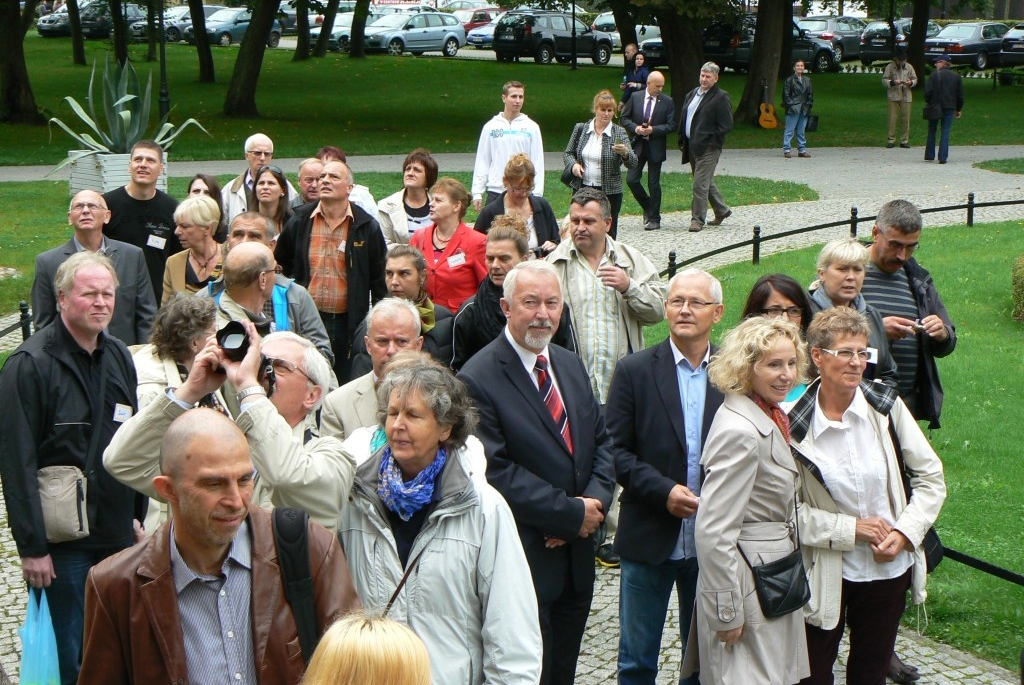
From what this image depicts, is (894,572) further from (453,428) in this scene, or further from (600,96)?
(600,96)

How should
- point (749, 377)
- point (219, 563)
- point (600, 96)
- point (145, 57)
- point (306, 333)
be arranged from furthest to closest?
1. point (145, 57)
2. point (600, 96)
3. point (306, 333)
4. point (749, 377)
5. point (219, 563)

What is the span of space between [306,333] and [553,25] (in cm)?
4802

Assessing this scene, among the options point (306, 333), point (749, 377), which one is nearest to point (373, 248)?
point (306, 333)

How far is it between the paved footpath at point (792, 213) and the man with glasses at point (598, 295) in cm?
→ 144

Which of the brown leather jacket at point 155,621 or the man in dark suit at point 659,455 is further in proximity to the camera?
the man in dark suit at point 659,455

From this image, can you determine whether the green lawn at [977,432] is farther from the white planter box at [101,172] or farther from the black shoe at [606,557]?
the white planter box at [101,172]

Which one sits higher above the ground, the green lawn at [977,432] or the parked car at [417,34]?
the parked car at [417,34]

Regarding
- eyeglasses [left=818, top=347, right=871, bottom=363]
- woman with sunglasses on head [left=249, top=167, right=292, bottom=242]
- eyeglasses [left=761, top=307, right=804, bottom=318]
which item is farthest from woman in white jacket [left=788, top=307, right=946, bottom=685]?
woman with sunglasses on head [left=249, top=167, right=292, bottom=242]

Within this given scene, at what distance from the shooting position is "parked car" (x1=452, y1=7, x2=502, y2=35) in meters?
60.7

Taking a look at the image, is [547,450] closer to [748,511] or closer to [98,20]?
[748,511]

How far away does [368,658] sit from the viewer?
118 inches

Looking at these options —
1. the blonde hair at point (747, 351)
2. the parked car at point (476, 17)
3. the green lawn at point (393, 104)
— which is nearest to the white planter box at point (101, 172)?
the green lawn at point (393, 104)

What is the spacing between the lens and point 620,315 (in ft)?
24.1

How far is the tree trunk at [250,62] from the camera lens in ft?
105
